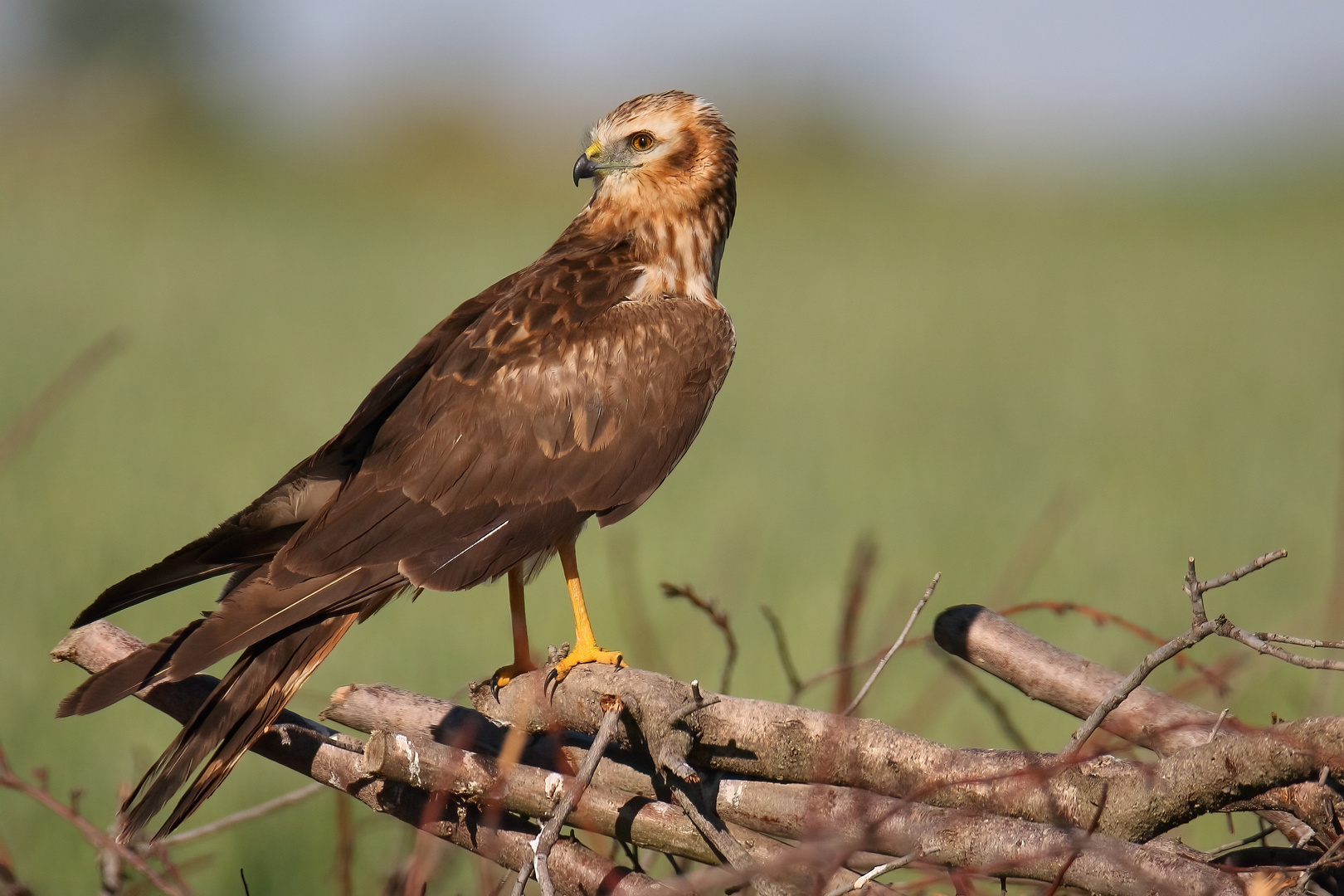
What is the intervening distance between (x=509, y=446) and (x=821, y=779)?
5.83 feet

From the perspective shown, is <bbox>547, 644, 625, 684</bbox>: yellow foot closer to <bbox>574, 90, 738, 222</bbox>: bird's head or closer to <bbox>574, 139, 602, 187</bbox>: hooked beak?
<bbox>574, 90, 738, 222</bbox>: bird's head

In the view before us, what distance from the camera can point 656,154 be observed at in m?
4.41

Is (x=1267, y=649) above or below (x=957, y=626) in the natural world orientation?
below

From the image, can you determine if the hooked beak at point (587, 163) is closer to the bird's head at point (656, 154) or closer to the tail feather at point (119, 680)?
the bird's head at point (656, 154)

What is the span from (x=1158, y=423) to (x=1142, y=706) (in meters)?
10.4

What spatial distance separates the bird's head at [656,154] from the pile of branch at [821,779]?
7.11 ft

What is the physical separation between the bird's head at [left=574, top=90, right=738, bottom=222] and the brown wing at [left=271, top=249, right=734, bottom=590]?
1.85ft

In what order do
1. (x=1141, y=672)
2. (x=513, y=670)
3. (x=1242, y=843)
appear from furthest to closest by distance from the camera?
1. (x=513, y=670)
2. (x=1242, y=843)
3. (x=1141, y=672)

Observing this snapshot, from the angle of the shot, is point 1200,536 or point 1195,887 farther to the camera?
point 1200,536

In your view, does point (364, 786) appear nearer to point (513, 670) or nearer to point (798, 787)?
point (798, 787)

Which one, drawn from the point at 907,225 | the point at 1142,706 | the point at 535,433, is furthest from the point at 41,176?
the point at 1142,706

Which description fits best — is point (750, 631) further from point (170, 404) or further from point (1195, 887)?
point (170, 404)

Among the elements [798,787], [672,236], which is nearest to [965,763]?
[798,787]

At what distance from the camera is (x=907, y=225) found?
27.7 m
